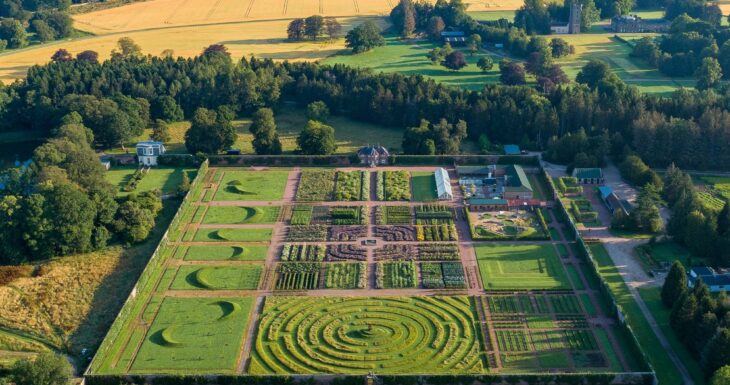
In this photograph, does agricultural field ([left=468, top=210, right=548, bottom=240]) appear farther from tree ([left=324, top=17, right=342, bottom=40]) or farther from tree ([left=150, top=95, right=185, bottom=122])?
tree ([left=324, top=17, right=342, bottom=40])

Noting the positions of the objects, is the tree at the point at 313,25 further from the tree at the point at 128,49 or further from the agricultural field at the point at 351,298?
the agricultural field at the point at 351,298

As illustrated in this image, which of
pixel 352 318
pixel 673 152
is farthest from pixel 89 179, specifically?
pixel 673 152

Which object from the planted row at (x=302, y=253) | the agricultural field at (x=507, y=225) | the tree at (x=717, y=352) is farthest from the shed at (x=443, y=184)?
the tree at (x=717, y=352)

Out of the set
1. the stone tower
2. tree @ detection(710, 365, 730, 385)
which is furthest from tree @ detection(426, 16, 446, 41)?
tree @ detection(710, 365, 730, 385)

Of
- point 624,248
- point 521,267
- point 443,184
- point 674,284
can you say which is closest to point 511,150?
point 443,184

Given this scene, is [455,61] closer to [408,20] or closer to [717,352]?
[408,20]

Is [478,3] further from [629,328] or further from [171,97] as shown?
[629,328]
